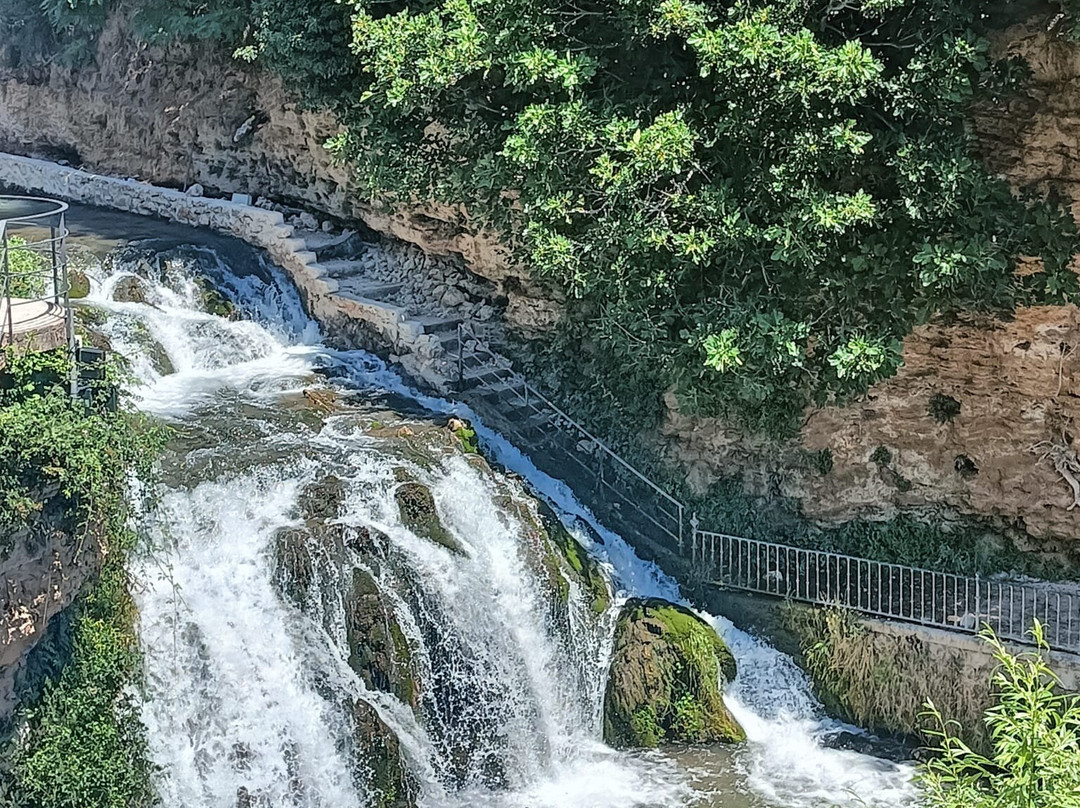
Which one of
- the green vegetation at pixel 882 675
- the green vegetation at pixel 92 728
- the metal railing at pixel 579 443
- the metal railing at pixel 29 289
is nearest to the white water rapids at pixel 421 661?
the green vegetation at pixel 92 728

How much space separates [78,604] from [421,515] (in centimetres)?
363

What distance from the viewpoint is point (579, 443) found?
16344 millimetres

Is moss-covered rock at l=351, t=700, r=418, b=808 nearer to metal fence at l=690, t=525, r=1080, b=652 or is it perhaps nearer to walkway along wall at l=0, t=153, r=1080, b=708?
walkway along wall at l=0, t=153, r=1080, b=708

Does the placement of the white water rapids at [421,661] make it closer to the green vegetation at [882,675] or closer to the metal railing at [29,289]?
the green vegetation at [882,675]

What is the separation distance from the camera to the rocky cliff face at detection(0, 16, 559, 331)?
1822 centimetres

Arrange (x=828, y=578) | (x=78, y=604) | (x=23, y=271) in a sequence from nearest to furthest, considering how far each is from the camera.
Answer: (x=78, y=604) → (x=23, y=271) → (x=828, y=578)

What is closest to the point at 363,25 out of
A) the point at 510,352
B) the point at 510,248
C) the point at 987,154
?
the point at 510,248

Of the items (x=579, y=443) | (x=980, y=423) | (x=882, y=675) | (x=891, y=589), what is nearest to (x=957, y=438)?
(x=980, y=423)

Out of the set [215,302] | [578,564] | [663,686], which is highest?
[215,302]

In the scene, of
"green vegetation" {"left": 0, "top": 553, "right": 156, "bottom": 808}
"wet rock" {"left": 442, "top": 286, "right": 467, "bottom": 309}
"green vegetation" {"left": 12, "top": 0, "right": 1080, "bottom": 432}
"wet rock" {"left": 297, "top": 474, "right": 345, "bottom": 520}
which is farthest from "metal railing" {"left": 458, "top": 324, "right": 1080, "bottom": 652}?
"green vegetation" {"left": 0, "top": 553, "right": 156, "bottom": 808}

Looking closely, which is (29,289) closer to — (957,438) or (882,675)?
(882,675)

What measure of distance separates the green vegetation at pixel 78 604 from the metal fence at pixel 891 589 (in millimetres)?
6633

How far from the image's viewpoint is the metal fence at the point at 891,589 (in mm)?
13719

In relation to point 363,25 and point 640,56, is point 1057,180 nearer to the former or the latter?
point 640,56
